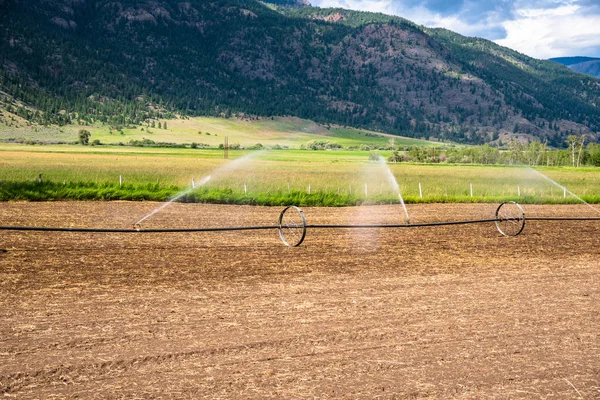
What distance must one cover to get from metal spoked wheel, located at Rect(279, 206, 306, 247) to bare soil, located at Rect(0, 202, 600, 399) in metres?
0.52

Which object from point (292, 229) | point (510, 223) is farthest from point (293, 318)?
point (510, 223)

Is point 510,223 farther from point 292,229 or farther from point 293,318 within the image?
point 293,318

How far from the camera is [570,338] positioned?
935cm

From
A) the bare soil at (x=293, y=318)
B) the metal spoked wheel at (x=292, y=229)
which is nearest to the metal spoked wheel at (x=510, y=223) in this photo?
the bare soil at (x=293, y=318)

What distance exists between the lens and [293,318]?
10.1m

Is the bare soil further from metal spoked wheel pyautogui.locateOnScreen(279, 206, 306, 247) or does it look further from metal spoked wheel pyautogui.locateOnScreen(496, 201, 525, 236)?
metal spoked wheel pyautogui.locateOnScreen(496, 201, 525, 236)

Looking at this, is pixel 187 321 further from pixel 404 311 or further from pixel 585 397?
pixel 585 397

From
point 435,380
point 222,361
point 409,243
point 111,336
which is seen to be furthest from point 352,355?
point 409,243

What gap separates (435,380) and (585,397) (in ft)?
5.87

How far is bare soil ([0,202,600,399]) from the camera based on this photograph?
24.4ft

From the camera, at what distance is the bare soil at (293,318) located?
7426mm

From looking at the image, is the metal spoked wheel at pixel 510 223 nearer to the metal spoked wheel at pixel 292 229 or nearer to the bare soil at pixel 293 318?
the bare soil at pixel 293 318

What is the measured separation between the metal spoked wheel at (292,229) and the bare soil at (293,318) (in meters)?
0.52

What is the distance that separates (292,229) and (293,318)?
40.1 feet
